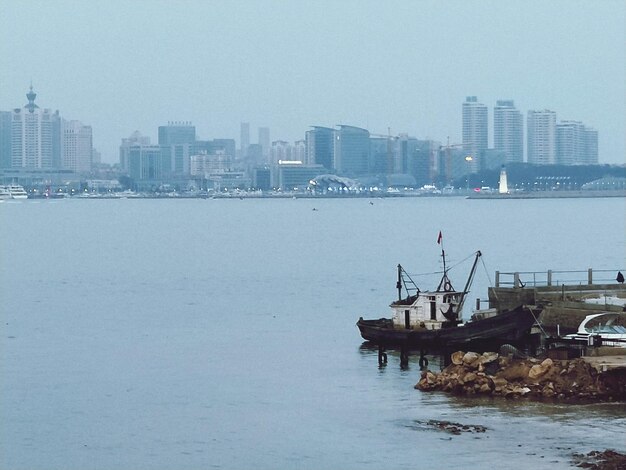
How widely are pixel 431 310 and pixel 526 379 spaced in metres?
9.26

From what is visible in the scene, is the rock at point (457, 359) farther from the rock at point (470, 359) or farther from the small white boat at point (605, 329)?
the small white boat at point (605, 329)

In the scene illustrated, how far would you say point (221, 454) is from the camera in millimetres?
32875

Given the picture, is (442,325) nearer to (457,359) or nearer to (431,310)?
(431,310)

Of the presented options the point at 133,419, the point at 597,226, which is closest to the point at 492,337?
the point at 133,419

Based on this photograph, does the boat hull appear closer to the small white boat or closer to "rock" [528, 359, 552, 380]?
the small white boat

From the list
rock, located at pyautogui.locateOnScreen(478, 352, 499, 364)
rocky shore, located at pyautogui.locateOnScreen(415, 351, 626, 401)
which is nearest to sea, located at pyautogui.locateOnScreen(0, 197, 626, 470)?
rocky shore, located at pyautogui.locateOnScreen(415, 351, 626, 401)

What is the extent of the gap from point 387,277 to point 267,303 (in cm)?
1797

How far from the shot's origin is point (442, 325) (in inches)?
1779

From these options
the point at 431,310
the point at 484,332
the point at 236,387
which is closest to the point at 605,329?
the point at 484,332

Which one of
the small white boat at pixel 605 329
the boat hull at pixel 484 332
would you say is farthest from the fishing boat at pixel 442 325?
the small white boat at pixel 605 329

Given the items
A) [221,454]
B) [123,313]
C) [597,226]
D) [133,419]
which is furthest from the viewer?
[597,226]

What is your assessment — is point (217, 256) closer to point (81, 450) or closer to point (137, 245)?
point (137, 245)

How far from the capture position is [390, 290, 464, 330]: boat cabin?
4544cm

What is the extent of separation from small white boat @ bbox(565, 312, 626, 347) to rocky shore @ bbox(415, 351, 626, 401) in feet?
8.00
